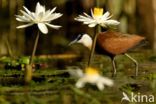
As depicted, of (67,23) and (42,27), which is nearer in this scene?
(42,27)

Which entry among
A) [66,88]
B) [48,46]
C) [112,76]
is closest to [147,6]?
[48,46]

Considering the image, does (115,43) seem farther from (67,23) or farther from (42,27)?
(67,23)

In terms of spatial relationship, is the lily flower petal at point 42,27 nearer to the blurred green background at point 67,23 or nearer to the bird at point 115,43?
the bird at point 115,43

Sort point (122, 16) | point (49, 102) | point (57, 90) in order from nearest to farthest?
point (49, 102), point (57, 90), point (122, 16)

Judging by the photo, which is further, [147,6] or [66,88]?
[147,6]

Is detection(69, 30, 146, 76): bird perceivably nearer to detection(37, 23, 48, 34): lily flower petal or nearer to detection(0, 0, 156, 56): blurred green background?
detection(37, 23, 48, 34): lily flower petal

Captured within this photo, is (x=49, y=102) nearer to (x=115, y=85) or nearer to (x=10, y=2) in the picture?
(x=115, y=85)

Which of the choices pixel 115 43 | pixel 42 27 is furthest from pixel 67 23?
pixel 42 27

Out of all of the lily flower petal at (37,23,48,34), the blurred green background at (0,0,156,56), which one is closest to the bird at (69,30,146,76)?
the lily flower petal at (37,23,48,34)
